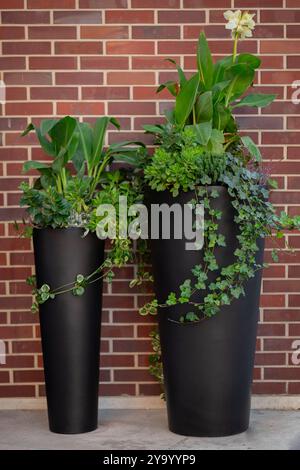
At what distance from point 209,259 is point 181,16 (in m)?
1.28

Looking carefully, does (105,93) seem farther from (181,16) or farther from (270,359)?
(270,359)

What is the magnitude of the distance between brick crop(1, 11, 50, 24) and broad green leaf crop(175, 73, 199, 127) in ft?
2.96

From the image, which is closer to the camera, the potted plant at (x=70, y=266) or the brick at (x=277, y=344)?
the potted plant at (x=70, y=266)

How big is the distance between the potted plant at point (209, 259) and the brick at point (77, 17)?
0.67 meters

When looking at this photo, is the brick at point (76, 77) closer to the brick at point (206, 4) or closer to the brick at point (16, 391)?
the brick at point (206, 4)

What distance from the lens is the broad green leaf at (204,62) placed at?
345cm

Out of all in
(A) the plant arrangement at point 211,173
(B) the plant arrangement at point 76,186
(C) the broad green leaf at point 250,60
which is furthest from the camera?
(C) the broad green leaf at point 250,60

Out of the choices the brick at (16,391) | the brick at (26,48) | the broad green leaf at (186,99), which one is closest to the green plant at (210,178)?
the broad green leaf at (186,99)

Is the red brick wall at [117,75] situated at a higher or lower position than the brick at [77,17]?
lower

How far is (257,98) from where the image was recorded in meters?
3.57

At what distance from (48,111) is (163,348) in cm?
127

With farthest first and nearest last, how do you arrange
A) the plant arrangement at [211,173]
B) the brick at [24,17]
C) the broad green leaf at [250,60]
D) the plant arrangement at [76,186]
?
1. the brick at [24,17]
2. the broad green leaf at [250,60]
3. the plant arrangement at [76,186]
4. the plant arrangement at [211,173]

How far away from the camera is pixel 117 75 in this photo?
3.89 metres

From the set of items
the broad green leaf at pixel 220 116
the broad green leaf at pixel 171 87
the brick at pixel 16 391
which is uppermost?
the broad green leaf at pixel 171 87
